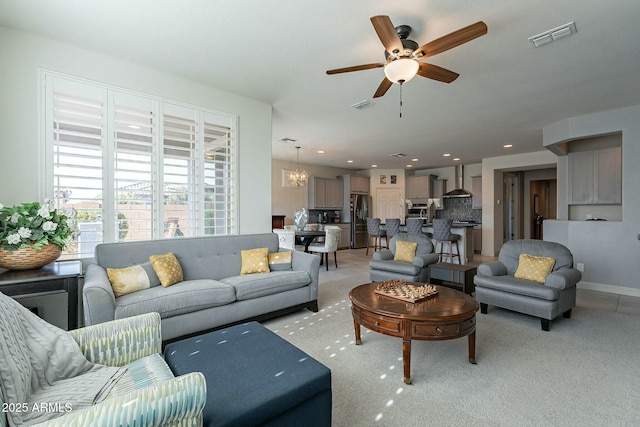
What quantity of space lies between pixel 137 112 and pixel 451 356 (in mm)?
4015

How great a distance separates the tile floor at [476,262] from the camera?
12.8ft

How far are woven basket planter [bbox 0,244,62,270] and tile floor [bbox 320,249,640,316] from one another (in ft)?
12.3

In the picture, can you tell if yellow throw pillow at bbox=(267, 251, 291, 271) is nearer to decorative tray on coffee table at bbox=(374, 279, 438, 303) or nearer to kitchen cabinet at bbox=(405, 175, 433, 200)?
decorative tray on coffee table at bbox=(374, 279, 438, 303)

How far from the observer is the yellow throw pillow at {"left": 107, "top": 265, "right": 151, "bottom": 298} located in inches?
Answer: 103

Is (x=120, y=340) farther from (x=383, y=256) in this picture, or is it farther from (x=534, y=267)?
(x=534, y=267)

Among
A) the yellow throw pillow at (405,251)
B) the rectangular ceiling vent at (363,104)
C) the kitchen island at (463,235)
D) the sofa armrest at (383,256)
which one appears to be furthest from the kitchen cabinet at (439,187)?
the rectangular ceiling vent at (363,104)

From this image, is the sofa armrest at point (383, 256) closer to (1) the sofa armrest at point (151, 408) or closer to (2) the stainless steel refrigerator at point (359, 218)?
(1) the sofa armrest at point (151, 408)

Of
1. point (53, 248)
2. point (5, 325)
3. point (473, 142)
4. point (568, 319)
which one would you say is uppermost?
point (473, 142)

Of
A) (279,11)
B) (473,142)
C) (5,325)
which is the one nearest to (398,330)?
(5,325)

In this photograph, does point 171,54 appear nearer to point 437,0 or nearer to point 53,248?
point 53,248

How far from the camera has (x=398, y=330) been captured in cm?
219

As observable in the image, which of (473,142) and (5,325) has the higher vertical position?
(473,142)

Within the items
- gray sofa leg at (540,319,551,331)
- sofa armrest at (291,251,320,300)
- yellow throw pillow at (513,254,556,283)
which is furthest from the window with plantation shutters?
gray sofa leg at (540,319,551,331)

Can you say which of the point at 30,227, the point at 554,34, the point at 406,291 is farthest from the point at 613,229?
the point at 30,227
